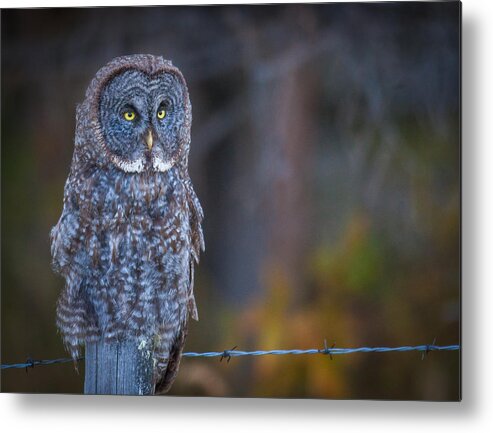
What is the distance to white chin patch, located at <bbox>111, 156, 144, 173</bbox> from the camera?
270 cm

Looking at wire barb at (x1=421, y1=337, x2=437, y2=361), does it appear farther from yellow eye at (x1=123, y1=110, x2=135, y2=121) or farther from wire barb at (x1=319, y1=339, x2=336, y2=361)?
yellow eye at (x1=123, y1=110, x2=135, y2=121)

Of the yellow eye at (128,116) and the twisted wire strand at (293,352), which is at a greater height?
the yellow eye at (128,116)

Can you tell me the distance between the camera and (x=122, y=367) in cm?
271

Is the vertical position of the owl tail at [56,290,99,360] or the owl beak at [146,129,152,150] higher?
the owl beak at [146,129,152,150]

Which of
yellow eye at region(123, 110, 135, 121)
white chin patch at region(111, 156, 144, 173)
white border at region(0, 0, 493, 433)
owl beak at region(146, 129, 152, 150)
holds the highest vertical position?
yellow eye at region(123, 110, 135, 121)

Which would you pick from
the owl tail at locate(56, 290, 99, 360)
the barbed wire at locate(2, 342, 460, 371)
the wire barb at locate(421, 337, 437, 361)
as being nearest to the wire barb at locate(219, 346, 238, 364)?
the barbed wire at locate(2, 342, 460, 371)

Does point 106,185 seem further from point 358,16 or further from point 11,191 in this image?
point 358,16

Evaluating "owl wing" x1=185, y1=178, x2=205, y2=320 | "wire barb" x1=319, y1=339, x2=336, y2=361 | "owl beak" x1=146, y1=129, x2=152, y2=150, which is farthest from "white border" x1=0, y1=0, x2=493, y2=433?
"owl beak" x1=146, y1=129, x2=152, y2=150

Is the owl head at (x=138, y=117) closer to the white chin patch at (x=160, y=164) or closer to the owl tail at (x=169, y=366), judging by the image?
the white chin patch at (x=160, y=164)

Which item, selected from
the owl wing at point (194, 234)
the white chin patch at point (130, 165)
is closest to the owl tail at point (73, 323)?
the owl wing at point (194, 234)

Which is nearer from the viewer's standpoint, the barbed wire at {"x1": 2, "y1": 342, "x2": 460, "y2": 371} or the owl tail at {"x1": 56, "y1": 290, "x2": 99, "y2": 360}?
the barbed wire at {"x1": 2, "y1": 342, "x2": 460, "y2": 371}

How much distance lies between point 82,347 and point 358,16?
135 centimetres

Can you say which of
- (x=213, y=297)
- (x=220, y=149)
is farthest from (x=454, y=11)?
(x=213, y=297)

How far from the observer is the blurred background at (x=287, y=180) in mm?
2631
